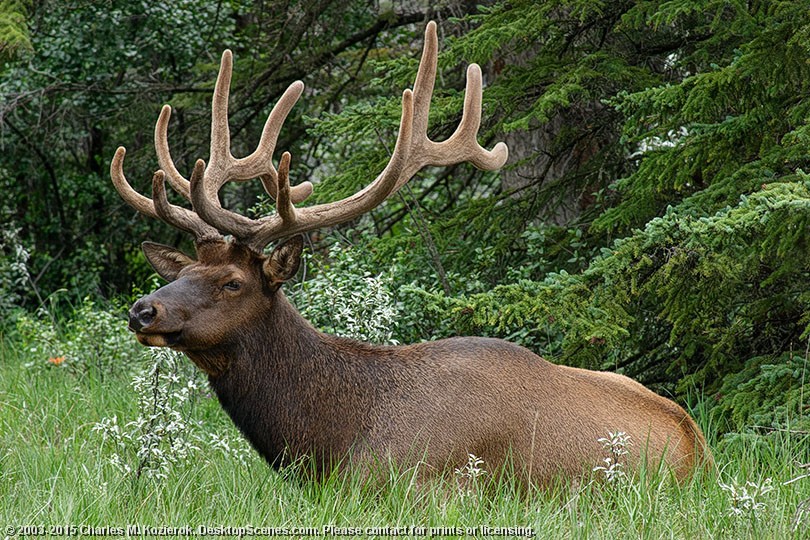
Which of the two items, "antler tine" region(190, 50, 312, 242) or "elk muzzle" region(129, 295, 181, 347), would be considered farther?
"antler tine" region(190, 50, 312, 242)

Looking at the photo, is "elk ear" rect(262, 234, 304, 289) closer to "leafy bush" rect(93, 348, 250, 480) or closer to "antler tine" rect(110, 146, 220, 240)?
"antler tine" rect(110, 146, 220, 240)

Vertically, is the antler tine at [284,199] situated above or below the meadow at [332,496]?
above

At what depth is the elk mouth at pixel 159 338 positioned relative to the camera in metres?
4.91

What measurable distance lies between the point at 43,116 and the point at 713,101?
331 inches

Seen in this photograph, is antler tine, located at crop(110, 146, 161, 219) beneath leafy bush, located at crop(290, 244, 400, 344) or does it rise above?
above

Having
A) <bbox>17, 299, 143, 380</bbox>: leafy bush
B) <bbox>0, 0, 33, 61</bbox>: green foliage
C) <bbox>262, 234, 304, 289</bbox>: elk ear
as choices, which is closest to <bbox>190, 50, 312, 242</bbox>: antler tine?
<bbox>262, 234, 304, 289</bbox>: elk ear

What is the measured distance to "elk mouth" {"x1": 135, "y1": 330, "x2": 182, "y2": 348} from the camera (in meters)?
4.91

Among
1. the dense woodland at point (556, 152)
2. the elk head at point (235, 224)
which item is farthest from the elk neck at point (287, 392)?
the dense woodland at point (556, 152)

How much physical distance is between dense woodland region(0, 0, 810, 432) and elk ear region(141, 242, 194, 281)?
1.47m

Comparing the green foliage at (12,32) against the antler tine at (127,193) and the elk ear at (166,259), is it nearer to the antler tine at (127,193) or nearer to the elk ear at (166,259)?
the antler tine at (127,193)

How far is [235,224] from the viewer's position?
527cm

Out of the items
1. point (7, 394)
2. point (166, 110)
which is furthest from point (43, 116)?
point (166, 110)

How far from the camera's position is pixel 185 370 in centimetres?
739

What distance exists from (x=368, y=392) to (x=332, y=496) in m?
0.60
